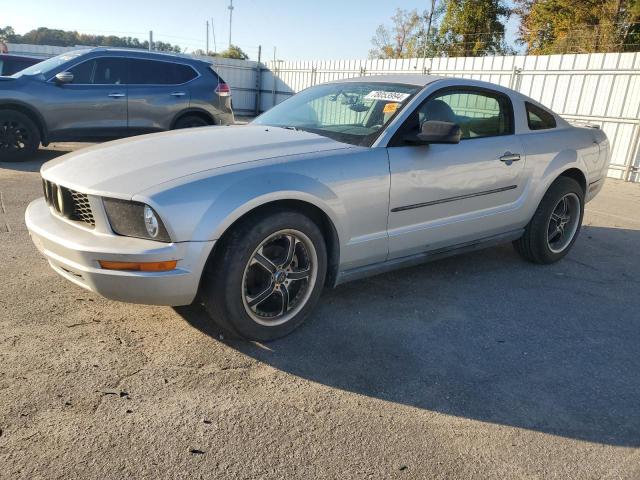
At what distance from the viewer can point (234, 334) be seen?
3.17 meters

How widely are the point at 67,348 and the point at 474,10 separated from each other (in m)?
29.7

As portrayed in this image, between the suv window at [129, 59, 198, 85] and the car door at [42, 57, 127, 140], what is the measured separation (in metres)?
0.18

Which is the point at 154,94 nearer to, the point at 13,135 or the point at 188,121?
the point at 188,121

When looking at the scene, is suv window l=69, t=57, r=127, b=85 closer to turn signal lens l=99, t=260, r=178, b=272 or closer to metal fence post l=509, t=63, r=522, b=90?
turn signal lens l=99, t=260, r=178, b=272

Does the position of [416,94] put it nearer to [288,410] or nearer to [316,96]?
[316,96]

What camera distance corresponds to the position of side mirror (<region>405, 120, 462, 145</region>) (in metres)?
3.56

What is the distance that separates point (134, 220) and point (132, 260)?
8.8 inches

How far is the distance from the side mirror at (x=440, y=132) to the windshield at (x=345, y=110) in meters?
0.30

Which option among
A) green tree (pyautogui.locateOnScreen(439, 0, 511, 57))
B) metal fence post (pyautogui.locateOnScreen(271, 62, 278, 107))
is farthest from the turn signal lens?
green tree (pyautogui.locateOnScreen(439, 0, 511, 57))

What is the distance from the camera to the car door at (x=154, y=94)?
9.05 metres

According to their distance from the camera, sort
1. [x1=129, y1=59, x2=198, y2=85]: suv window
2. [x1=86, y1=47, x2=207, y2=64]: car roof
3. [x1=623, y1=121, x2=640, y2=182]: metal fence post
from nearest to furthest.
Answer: [x1=86, y1=47, x2=207, y2=64]: car roof
[x1=129, y1=59, x2=198, y2=85]: suv window
[x1=623, y1=121, x2=640, y2=182]: metal fence post

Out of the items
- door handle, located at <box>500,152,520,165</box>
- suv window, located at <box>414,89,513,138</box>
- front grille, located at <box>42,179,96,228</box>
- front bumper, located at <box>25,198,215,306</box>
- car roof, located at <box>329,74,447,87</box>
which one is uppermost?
car roof, located at <box>329,74,447,87</box>

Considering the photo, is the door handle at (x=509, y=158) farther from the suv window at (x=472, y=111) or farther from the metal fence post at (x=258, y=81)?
the metal fence post at (x=258, y=81)

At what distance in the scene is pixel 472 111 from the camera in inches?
175
